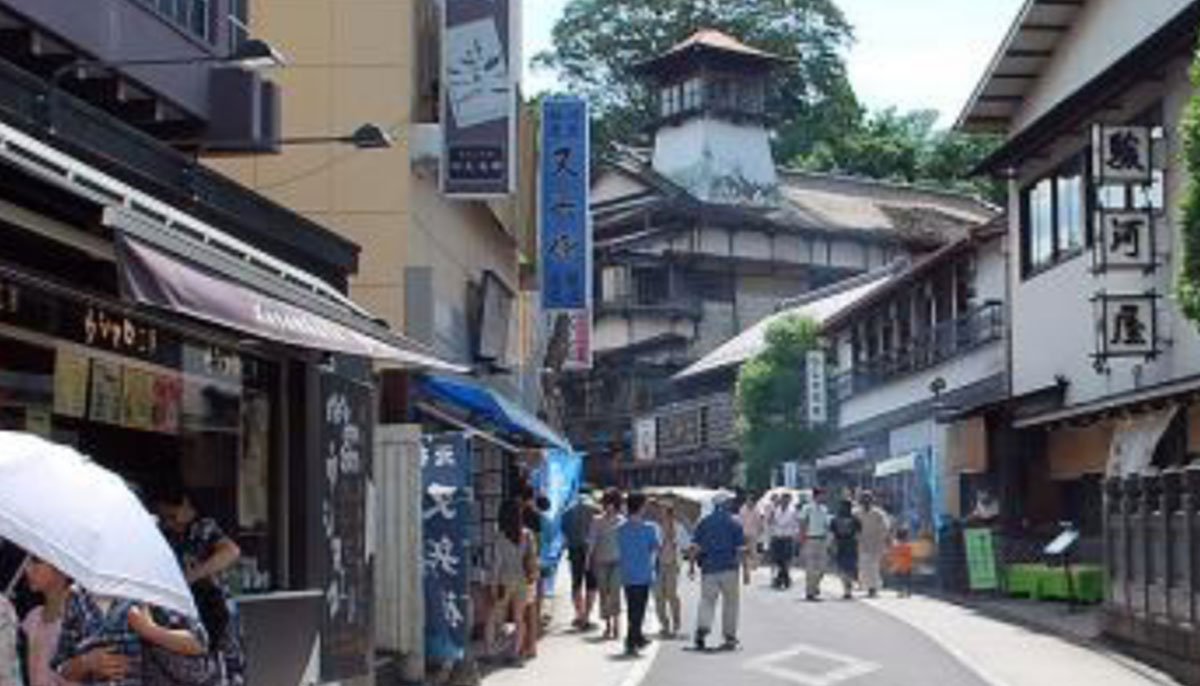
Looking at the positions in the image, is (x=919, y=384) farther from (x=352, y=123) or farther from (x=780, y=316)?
(x=352, y=123)

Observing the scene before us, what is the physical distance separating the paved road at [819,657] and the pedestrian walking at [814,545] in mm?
3628

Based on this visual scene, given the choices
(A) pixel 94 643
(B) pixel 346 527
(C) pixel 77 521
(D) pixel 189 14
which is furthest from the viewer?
(D) pixel 189 14

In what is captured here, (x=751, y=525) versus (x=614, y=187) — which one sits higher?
(x=614, y=187)

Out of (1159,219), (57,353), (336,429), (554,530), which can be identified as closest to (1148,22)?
(1159,219)

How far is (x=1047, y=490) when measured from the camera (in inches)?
1232

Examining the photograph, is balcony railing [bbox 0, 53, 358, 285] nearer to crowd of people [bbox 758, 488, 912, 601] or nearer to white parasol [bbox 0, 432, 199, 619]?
white parasol [bbox 0, 432, 199, 619]

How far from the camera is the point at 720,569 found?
21.4 meters

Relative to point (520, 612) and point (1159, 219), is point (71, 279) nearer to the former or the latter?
point (520, 612)

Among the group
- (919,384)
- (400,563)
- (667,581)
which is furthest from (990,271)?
(400,563)

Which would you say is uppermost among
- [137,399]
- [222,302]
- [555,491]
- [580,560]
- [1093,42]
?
[1093,42]

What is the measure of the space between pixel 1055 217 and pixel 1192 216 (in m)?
12.2

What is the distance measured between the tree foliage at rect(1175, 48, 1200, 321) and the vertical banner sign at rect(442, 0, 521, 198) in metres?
7.09

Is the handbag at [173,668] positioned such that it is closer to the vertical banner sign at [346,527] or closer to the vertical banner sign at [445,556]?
the vertical banner sign at [346,527]

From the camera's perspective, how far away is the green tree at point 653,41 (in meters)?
83.9
